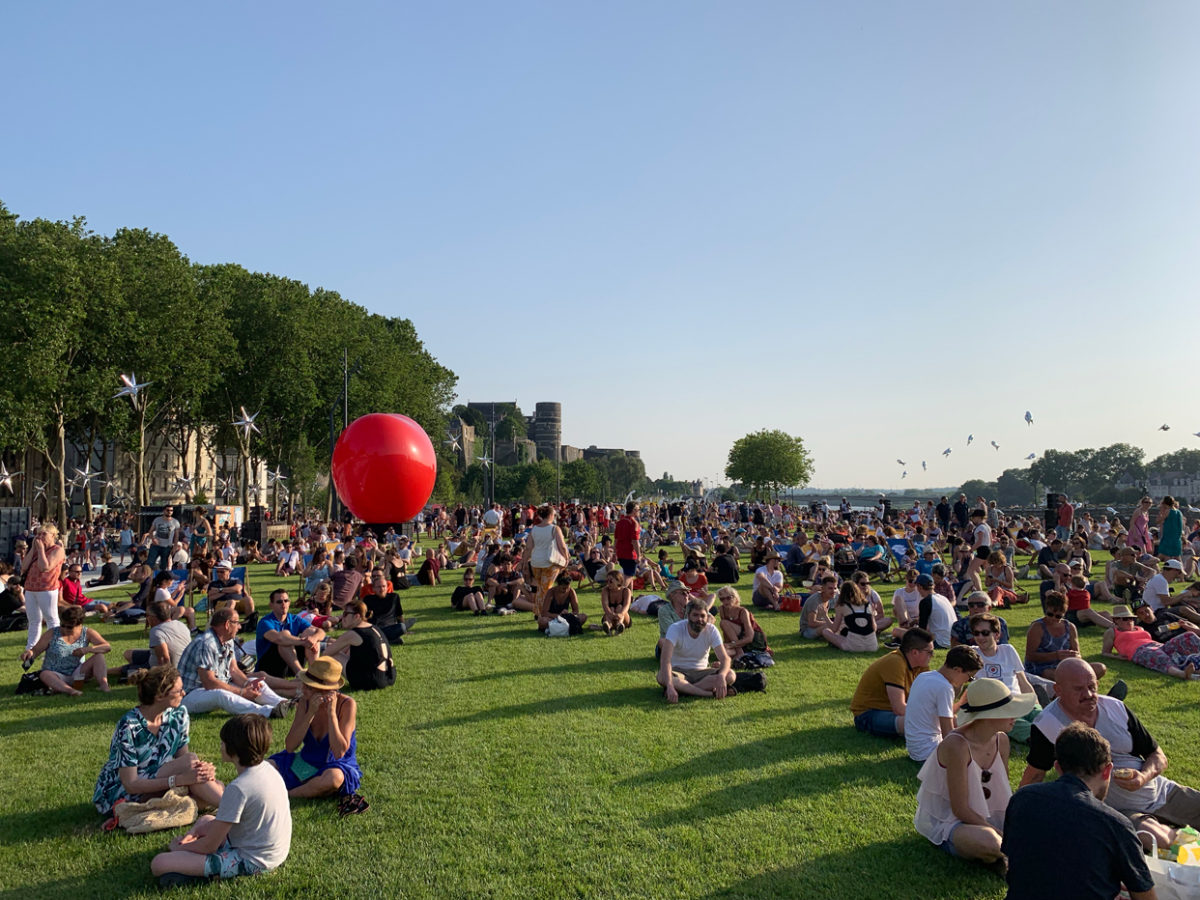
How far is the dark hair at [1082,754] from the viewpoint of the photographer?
11.6ft

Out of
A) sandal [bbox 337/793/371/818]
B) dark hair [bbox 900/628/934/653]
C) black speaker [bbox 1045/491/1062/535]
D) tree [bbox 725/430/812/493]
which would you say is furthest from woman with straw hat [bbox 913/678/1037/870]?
tree [bbox 725/430/812/493]

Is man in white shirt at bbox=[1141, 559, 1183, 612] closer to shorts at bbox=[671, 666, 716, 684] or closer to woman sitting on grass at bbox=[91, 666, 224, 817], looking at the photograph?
shorts at bbox=[671, 666, 716, 684]

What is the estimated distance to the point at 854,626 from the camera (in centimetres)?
1110

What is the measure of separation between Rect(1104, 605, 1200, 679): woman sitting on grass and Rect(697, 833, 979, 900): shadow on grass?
6.31 meters

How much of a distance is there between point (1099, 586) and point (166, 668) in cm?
1585

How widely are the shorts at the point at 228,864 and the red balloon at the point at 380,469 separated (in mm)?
7489

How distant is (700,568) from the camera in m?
17.2

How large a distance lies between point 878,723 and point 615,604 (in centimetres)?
610

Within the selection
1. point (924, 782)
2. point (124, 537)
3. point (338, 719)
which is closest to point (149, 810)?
point (338, 719)

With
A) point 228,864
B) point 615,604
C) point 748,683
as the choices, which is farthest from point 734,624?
point 228,864

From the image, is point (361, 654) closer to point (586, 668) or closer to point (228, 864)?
point (586, 668)

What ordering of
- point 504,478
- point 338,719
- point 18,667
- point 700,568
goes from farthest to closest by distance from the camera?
point 504,478
point 700,568
point 18,667
point 338,719

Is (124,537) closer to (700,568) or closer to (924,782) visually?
(700,568)

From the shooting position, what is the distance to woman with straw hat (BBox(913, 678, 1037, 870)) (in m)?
4.53
